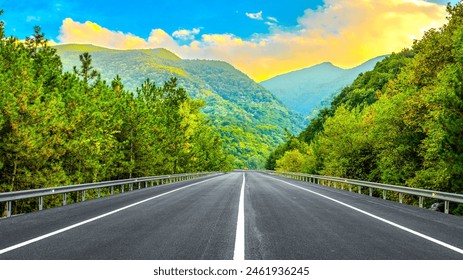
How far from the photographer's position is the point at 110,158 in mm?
39219

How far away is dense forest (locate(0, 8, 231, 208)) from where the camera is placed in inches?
890

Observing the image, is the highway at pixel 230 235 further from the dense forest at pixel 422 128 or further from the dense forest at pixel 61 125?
the dense forest at pixel 61 125

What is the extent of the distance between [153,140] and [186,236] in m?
42.0

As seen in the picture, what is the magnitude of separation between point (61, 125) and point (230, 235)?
20.4 meters

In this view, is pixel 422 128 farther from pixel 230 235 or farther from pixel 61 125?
pixel 61 125

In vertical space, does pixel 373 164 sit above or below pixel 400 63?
below

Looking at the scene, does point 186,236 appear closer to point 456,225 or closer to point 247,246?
point 247,246

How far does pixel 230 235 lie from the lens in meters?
8.62

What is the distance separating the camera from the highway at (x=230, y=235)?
6.85 metres

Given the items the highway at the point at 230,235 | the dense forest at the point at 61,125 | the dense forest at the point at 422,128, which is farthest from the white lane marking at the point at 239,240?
the dense forest at the point at 61,125

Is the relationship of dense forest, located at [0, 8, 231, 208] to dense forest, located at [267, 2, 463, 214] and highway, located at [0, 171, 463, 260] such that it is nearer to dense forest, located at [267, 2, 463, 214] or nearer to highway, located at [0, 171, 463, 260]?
highway, located at [0, 171, 463, 260]

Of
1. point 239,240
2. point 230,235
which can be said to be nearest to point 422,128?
point 230,235
